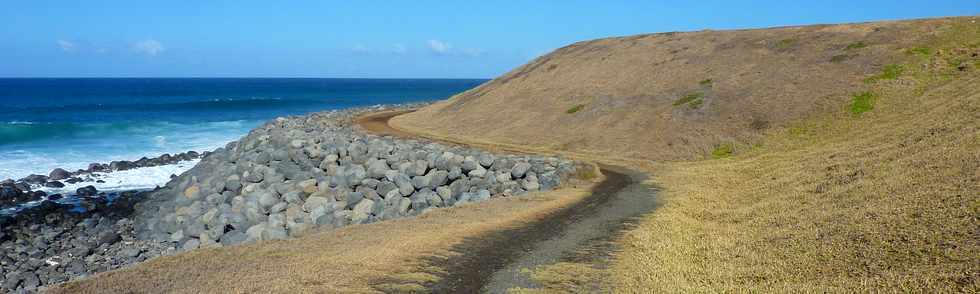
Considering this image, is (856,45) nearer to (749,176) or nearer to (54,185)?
(749,176)

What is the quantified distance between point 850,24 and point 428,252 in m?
43.5

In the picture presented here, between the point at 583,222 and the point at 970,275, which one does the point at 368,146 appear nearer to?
the point at 583,222

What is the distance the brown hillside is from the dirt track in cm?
1423

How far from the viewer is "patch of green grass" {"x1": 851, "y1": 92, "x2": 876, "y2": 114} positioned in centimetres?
3297

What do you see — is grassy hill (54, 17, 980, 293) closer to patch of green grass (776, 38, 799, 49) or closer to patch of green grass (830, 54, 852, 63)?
patch of green grass (776, 38, 799, 49)

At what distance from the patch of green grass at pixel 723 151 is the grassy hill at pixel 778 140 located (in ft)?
0.36

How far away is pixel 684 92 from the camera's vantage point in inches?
1702

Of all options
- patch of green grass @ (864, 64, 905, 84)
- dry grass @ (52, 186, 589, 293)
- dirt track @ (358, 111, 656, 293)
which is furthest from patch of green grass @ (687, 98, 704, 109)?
dry grass @ (52, 186, 589, 293)

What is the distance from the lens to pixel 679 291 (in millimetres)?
12250

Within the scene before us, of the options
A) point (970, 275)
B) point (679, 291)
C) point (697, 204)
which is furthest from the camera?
point (697, 204)

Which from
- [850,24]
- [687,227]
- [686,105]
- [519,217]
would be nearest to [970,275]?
[687,227]

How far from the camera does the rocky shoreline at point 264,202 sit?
2434 cm

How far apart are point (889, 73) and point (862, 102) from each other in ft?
14.2

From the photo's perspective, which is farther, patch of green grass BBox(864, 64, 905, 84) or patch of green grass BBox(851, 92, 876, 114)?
patch of green grass BBox(864, 64, 905, 84)
